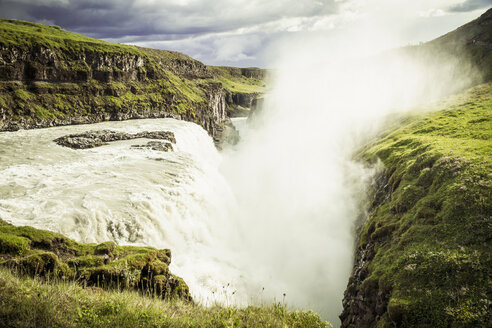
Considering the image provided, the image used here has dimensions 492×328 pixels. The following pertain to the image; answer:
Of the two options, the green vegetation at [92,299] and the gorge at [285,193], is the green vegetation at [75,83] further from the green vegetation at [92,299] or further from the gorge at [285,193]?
the green vegetation at [92,299]

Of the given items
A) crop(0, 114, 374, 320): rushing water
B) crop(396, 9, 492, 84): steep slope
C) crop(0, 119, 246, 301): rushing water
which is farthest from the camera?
crop(396, 9, 492, 84): steep slope

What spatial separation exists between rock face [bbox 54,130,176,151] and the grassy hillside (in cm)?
3264

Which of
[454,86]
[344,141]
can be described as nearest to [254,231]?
[344,141]

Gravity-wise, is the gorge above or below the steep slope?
below

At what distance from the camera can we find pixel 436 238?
43.3ft

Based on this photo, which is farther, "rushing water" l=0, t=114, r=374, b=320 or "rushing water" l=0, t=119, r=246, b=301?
"rushing water" l=0, t=114, r=374, b=320

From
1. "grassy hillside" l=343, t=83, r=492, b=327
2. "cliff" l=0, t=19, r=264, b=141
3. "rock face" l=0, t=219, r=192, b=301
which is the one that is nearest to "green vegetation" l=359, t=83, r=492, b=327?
"grassy hillside" l=343, t=83, r=492, b=327

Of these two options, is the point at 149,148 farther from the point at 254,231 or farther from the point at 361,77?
the point at 361,77

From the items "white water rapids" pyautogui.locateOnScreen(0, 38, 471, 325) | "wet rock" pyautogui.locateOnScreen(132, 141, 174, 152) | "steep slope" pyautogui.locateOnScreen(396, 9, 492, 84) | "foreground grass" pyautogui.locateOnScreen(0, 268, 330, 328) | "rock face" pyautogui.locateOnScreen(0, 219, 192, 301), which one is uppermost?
"steep slope" pyautogui.locateOnScreen(396, 9, 492, 84)

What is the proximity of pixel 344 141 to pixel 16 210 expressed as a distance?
52.1m

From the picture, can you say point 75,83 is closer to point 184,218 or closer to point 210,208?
point 210,208

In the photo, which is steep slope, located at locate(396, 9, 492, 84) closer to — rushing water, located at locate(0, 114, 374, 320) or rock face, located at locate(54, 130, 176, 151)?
rushing water, located at locate(0, 114, 374, 320)

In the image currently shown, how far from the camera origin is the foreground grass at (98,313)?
5.38m

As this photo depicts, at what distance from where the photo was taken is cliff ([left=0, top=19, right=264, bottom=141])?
173ft
